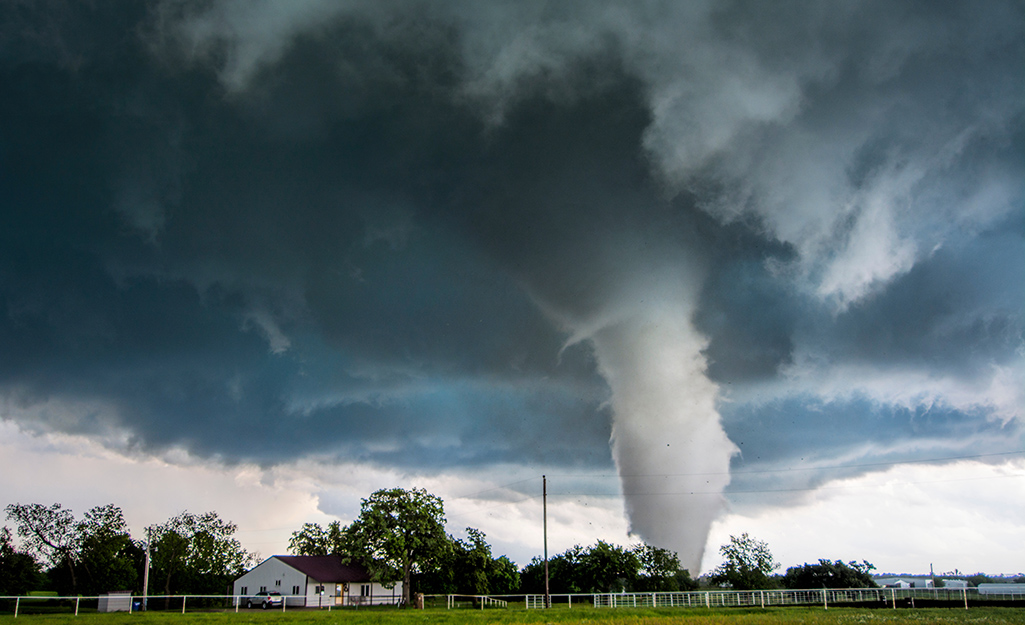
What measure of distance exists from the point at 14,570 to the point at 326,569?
35168 millimetres

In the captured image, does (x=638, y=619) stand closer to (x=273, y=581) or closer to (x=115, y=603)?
(x=115, y=603)

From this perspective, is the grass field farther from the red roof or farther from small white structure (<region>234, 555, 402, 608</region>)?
the red roof

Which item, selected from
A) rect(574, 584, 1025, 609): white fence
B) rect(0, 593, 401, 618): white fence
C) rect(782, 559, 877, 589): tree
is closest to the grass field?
rect(0, 593, 401, 618): white fence

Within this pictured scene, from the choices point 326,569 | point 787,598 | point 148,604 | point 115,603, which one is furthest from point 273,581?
point 787,598

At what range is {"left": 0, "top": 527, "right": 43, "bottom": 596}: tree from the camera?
78562 mm

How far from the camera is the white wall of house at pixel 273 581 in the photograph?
86.3 m

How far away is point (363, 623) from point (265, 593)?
223 feet

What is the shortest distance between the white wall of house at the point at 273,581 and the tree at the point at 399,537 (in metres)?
19.2

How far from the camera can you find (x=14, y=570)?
261ft

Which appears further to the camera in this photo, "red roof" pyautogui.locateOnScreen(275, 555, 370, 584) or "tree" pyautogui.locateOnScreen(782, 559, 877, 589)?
"red roof" pyautogui.locateOnScreen(275, 555, 370, 584)

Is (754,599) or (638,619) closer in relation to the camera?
(638,619)

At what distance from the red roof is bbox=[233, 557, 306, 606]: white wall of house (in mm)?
826

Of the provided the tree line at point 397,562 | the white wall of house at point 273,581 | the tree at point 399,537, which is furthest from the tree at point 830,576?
the white wall of house at point 273,581

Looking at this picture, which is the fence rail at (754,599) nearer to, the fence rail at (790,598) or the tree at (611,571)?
the fence rail at (790,598)
